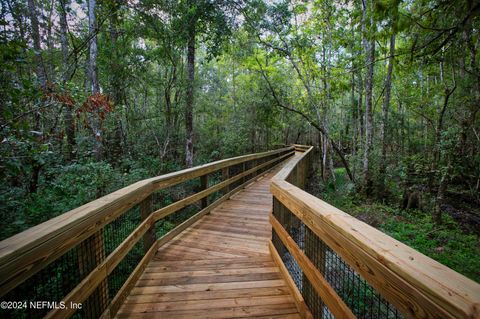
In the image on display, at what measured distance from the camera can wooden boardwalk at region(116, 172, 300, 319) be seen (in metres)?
2.10

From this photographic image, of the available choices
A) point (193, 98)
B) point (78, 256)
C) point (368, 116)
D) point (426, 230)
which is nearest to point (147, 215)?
point (78, 256)

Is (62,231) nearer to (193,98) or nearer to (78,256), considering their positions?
(78,256)

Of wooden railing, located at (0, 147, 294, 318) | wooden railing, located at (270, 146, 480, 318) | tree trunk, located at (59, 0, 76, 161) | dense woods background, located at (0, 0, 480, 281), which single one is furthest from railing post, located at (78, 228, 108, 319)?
tree trunk, located at (59, 0, 76, 161)

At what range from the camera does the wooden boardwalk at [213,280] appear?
2.10m

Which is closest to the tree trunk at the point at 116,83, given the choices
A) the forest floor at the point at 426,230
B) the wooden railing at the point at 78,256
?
the wooden railing at the point at 78,256

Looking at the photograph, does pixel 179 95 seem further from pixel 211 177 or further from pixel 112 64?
pixel 211 177

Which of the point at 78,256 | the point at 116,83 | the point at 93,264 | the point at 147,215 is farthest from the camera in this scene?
the point at 116,83

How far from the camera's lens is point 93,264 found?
1.64 m

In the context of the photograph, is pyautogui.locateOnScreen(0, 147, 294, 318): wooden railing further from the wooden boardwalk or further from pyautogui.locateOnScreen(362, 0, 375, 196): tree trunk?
pyautogui.locateOnScreen(362, 0, 375, 196): tree trunk

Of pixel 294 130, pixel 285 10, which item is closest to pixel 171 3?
pixel 285 10

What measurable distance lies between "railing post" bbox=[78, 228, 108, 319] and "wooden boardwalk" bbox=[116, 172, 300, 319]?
346 millimetres

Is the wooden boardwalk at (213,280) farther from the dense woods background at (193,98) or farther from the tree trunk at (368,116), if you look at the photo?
the tree trunk at (368,116)

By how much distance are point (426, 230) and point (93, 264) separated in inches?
317

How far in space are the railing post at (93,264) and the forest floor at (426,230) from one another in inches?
238
